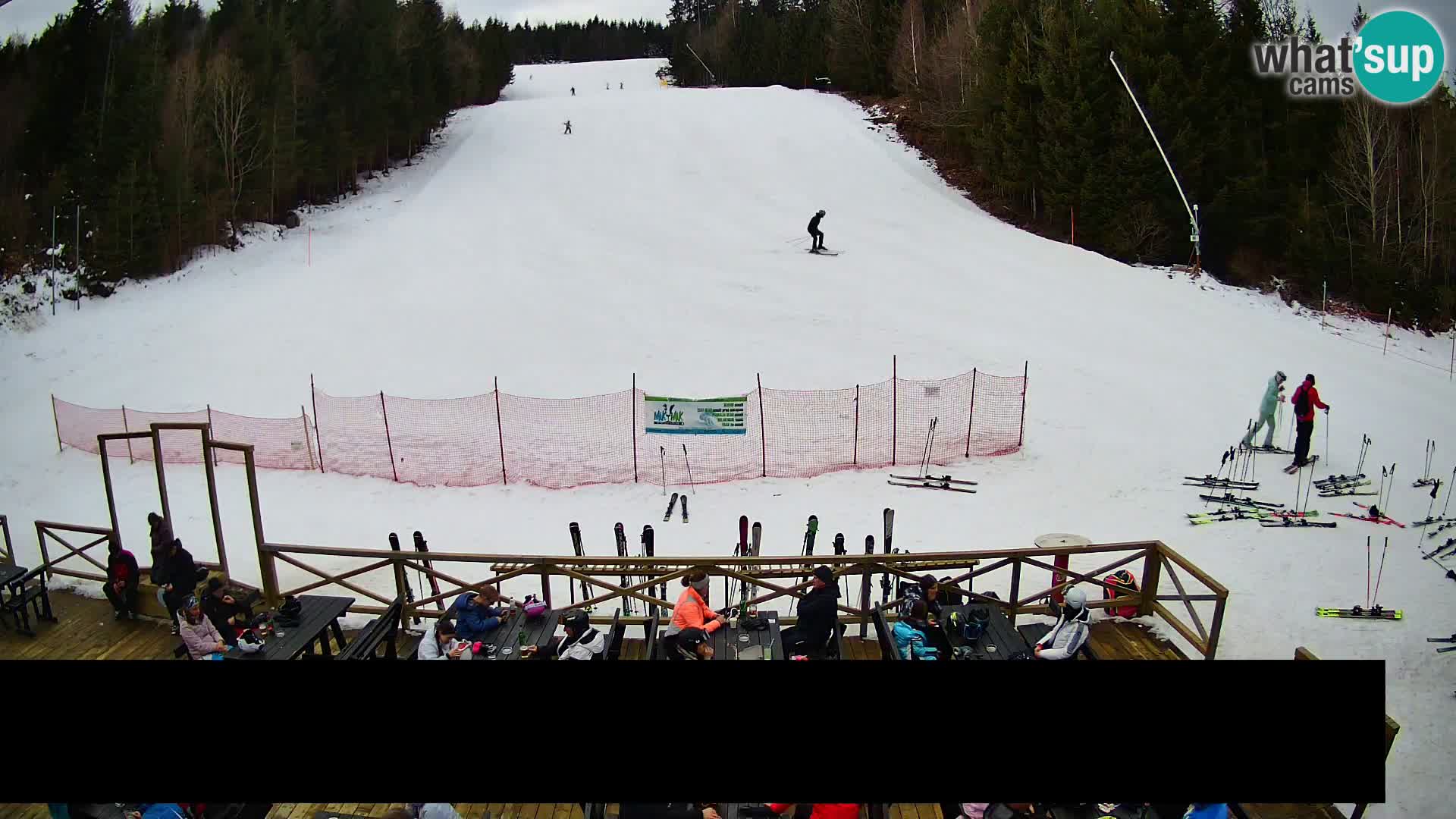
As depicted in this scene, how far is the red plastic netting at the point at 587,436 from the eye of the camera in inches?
512

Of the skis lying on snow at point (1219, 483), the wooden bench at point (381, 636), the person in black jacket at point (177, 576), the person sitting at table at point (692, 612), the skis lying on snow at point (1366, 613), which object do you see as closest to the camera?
the wooden bench at point (381, 636)

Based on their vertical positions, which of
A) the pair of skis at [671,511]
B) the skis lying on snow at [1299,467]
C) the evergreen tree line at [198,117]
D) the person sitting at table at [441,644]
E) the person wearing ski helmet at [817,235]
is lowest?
the pair of skis at [671,511]

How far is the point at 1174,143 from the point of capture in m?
23.3

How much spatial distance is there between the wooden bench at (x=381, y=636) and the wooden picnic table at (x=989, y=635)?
3916 millimetres

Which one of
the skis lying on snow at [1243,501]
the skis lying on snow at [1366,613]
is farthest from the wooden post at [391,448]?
the skis lying on snow at [1366,613]

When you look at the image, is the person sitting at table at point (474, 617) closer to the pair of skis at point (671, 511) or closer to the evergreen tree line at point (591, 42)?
the pair of skis at point (671, 511)

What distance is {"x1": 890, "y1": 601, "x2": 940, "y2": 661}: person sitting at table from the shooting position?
601cm

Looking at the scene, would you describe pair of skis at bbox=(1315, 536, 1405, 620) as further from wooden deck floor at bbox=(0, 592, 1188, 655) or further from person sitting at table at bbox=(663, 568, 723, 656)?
person sitting at table at bbox=(663, 568, 723, 656)

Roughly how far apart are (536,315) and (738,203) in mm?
9805

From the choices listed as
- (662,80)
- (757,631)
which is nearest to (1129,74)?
(757,631)

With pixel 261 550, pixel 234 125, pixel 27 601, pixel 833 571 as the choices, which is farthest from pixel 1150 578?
pixel 234 125

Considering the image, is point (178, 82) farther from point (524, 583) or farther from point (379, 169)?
point (524, 583)

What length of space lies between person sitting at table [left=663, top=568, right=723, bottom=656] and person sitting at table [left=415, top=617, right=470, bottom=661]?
1.48 m

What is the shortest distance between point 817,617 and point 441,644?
8.80 ft
